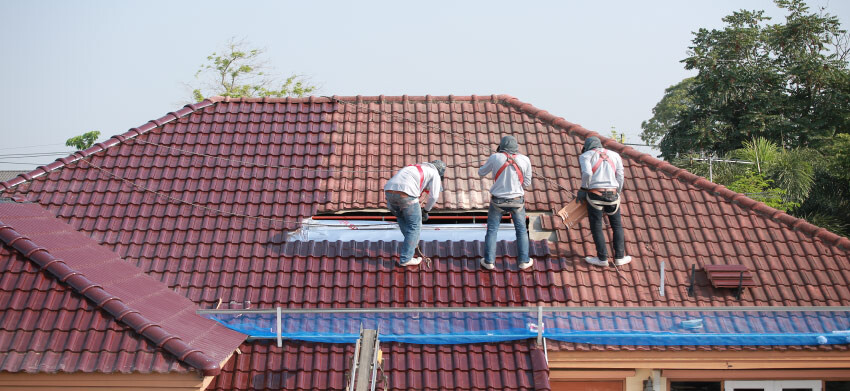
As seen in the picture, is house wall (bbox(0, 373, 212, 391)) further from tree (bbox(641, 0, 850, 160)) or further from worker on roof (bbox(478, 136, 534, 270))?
tree (bbox(641, 0, 850, 160))

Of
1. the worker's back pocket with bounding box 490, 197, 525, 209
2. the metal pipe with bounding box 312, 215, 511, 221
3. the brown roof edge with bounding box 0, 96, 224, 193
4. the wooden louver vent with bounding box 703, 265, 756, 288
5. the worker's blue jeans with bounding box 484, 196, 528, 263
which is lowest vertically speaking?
the wooden louver vent with bounding box 703, 265, 756, 288

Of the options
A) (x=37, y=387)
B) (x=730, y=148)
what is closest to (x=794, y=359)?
(x=37, y=387)

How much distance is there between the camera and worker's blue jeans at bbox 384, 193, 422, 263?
8406 mm

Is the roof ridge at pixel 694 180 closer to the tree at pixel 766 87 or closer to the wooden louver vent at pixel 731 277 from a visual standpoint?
the wooden louver vent at pixel 731 277

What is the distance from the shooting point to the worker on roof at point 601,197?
8.55 meters

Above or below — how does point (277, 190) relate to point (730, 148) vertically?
below

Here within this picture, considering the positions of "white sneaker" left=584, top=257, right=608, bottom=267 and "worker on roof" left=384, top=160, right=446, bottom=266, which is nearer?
"worker on roof" left=384, top=160, right=446, bottom=266

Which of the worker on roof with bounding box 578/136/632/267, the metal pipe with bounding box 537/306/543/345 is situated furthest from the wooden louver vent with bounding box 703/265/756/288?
the metal pipe with bounding box 537/306/543/345

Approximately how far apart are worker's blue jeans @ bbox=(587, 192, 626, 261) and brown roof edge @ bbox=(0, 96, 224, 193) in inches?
245

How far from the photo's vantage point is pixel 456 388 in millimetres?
7387

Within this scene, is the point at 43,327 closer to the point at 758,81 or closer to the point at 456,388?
the point at 456,388

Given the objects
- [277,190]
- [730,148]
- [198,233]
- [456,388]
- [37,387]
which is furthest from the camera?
[730,148]

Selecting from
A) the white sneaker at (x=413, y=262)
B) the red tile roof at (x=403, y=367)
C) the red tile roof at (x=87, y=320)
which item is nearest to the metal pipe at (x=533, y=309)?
the red tile roof at (x=403, y=367)

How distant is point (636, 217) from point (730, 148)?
21422 millimetres
